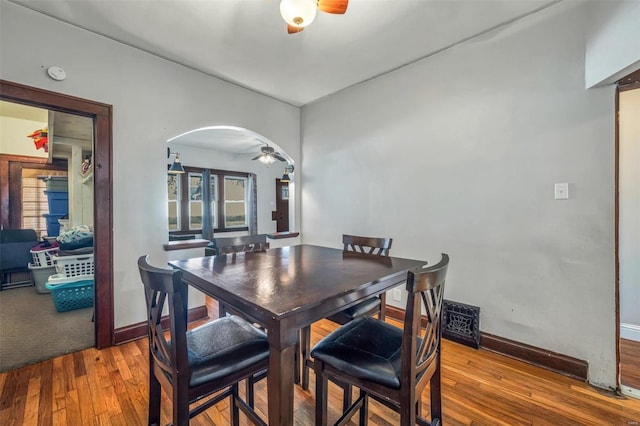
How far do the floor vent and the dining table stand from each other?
1.02 m

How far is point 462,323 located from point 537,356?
521 millimetres

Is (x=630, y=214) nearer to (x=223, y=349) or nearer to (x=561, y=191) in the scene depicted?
(x=561, y=191)

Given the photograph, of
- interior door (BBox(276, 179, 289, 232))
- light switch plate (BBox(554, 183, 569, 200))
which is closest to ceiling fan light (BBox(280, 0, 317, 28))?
light switch plate (BBox(554, 183, 569, 200))

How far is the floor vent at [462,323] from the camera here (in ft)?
7.48

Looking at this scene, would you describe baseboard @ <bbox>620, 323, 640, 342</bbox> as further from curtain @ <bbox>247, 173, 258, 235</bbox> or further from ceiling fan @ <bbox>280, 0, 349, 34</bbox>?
curtain @ <bbox>247, 173, 258, 235</bbox>

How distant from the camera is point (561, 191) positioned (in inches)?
76.4

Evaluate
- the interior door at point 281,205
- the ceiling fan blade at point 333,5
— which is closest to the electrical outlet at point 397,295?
the ceiling fan blade at point 333,5

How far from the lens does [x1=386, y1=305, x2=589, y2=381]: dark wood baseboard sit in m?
1.87

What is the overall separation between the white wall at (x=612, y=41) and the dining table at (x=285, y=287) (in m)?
1.62

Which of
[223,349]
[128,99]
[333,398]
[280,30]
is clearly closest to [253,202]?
[128,99]

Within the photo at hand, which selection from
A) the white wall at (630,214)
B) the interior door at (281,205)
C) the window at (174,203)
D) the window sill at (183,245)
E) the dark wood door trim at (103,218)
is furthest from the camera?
the interior door at (281,205)

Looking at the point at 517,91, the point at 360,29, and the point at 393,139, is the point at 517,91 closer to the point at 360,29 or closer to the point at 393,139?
the point at 393,139

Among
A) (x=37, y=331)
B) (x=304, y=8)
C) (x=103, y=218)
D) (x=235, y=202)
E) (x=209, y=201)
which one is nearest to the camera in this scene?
(x=304, y=8)

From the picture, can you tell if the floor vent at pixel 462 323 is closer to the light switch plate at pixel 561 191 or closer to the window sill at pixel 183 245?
the light switch plate at pixel 561 191
